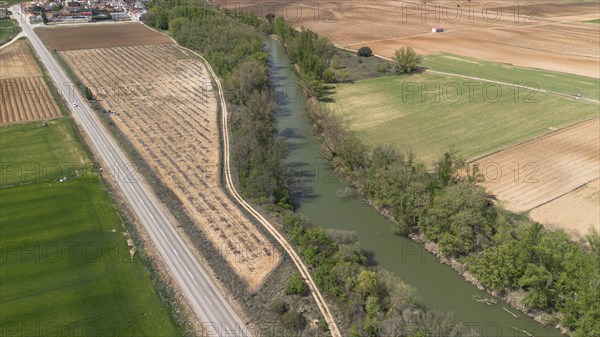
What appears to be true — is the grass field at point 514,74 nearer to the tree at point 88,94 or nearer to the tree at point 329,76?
the tree at point 329,76

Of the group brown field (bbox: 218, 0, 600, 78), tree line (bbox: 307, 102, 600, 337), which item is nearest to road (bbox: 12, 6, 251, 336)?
tree line (bbox: 307, 102, 600, 337)

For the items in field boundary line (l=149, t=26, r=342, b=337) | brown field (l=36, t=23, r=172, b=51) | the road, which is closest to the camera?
field boundary line (l=149, t=26, r=342, b=337)

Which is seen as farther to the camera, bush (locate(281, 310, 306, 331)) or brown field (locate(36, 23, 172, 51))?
brown field (locate(36, 23, 172, 51))

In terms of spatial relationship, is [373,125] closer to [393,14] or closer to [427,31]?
[427,31]

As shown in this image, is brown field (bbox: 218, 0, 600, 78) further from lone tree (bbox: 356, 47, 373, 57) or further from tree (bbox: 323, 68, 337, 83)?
tree (bbox: 323, 68, 337, 83)

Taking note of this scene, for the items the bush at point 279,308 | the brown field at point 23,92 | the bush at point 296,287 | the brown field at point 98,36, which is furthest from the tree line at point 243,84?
the brown field at point 23,92

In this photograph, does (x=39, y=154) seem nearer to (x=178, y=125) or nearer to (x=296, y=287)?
(x=178, y=125)

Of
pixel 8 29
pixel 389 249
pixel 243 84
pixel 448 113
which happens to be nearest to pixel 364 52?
pixel 448 113
